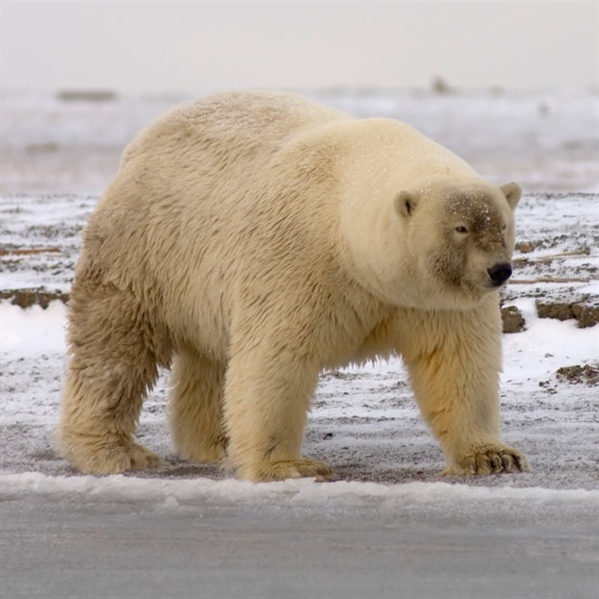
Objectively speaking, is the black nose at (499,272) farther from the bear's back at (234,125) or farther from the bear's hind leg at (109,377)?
the bear's hind leg at (109,377)

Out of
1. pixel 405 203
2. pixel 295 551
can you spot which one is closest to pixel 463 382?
pixel 405 203

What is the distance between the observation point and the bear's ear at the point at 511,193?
573 cm

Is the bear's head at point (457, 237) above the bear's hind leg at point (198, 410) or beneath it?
above

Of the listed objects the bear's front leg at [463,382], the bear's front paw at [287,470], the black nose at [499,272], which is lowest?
the bear's front paw at [287,470]

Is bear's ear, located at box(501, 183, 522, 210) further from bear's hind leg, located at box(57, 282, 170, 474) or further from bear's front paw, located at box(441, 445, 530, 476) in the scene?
bear's hind leg, located at box(57, 282, 170, 474)

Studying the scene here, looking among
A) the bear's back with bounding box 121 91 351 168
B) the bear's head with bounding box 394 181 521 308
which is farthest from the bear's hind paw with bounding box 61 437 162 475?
the bear's head with bounding box 394 181 521 308

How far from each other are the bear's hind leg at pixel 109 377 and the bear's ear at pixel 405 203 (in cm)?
186

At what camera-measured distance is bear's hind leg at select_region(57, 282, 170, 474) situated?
6.96m

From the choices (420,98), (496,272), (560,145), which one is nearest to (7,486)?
(496,272)

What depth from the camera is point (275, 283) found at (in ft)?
20.1

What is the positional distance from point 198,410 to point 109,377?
1.88ft

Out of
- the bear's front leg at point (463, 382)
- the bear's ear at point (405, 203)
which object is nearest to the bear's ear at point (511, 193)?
the bear's ear at point (405, 203)

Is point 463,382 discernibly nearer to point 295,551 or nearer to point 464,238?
point 464,238

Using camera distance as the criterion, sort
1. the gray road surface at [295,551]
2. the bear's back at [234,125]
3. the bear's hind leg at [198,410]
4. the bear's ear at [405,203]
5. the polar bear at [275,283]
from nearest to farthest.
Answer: the gray road surface at [295,551], the bear's ear at [405,203], the polar bear at [275,283], the bear's back at [234,125], the bear's hind leg at [198,410]
